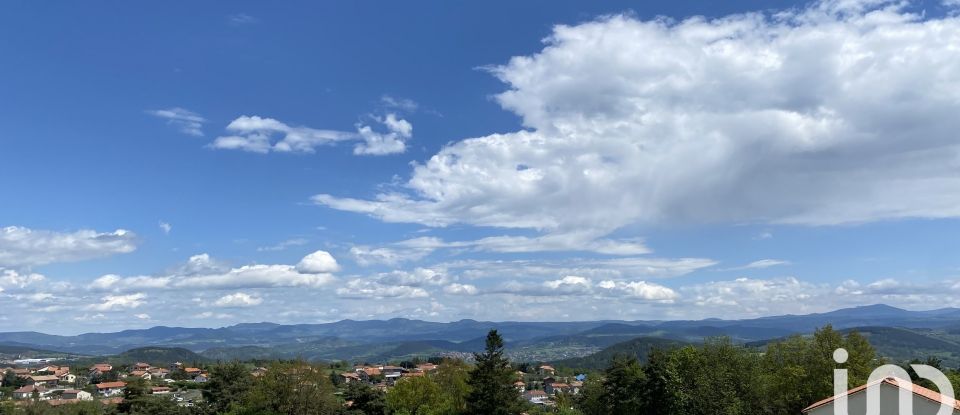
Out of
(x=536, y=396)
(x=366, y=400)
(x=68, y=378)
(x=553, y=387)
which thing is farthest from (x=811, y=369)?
(x=68, y=378)

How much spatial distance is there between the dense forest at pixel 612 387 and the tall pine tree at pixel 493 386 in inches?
3.8

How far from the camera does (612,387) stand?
69750 mm

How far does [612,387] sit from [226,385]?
56235 mm

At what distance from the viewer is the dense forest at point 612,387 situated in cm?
4550

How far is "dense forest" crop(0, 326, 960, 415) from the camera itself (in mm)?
45500

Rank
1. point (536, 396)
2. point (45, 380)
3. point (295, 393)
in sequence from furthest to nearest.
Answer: point (45, 380) < point (536, 396) < point (295, 393)

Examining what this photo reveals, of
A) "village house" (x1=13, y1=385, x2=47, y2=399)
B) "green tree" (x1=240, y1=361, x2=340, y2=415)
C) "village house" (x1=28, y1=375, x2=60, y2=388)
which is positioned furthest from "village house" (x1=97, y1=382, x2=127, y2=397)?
"green tree" (x1=240, y1=361, x2=340, y2=415)

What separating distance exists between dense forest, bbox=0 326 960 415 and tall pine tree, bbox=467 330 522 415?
3.8 inches

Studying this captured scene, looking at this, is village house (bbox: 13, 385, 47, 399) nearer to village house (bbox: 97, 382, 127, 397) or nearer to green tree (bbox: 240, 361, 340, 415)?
village house (bbox: 97, 382, 127, 397)

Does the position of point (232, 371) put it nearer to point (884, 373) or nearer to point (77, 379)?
point (884, 373)

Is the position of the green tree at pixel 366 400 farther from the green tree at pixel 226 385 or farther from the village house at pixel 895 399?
the village house at pixel 895 399

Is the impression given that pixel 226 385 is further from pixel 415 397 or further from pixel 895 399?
pixel 895 399

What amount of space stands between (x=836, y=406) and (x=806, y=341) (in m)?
21.0

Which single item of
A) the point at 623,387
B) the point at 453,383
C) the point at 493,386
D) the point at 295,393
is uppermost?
the point at 493,386
